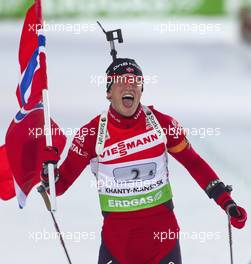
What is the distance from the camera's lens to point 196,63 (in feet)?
70.1

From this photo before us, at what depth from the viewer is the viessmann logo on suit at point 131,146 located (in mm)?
5176

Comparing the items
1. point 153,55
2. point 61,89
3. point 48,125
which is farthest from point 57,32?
point 48,125

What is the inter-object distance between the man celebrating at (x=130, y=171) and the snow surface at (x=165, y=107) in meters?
2.03

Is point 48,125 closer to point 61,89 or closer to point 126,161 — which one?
point 126,161

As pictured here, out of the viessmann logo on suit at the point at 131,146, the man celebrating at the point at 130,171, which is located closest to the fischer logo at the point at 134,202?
the man celebrating at the point at 130,171

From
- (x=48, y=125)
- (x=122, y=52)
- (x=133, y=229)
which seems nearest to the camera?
(x=133, y=229)

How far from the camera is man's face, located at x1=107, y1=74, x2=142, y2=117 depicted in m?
5.11

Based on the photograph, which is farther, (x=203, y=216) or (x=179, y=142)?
(x=203, y=216)

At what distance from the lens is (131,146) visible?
17.1 ft

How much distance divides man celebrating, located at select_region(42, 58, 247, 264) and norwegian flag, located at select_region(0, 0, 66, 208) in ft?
2.43

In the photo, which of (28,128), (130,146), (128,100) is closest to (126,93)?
(128,100)

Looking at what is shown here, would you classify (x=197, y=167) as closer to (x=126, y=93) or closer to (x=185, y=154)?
(x=185, y=154)

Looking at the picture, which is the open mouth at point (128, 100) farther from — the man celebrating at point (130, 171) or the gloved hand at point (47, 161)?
the gloved hand at point (47, 161)

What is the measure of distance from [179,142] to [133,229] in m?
Result: 0.59
